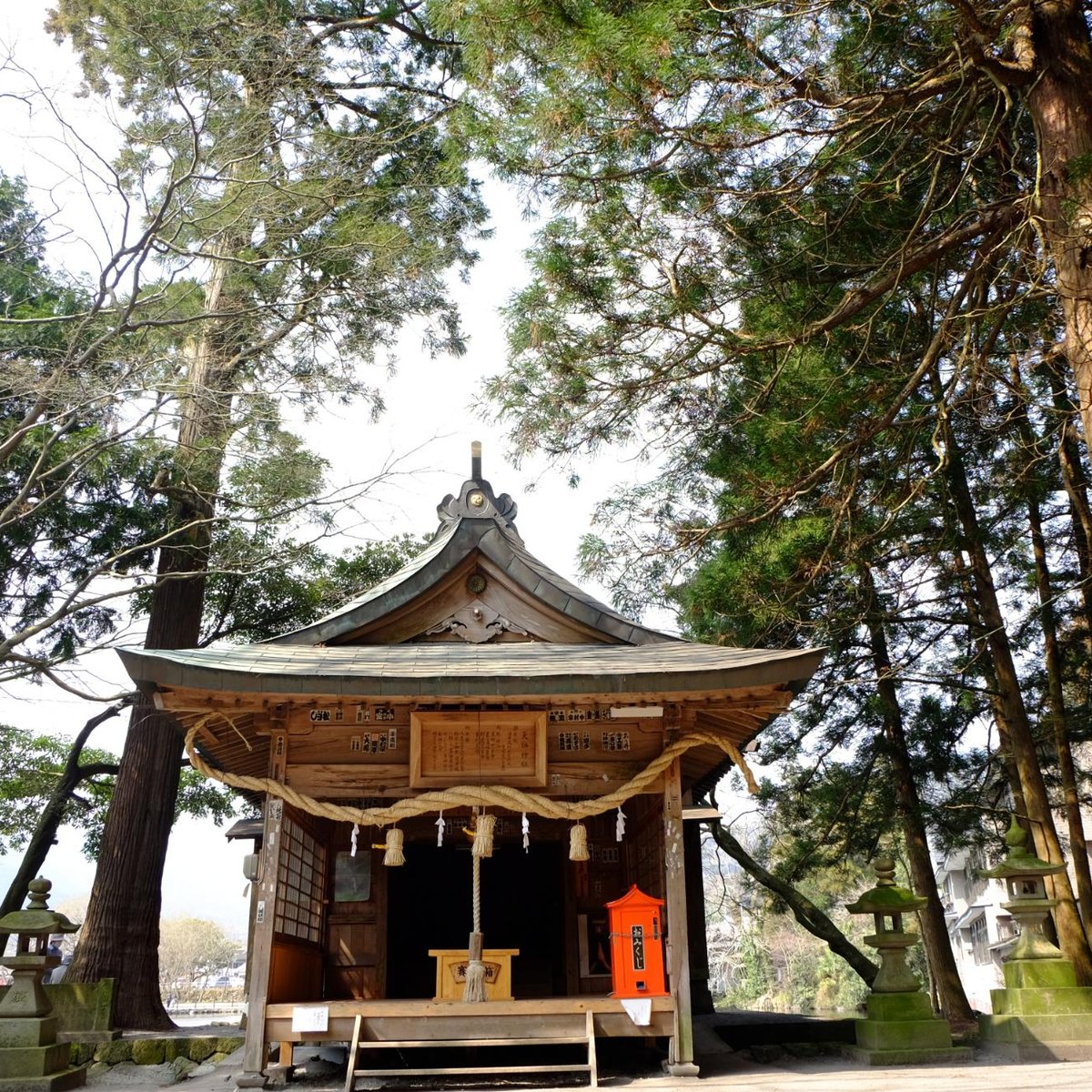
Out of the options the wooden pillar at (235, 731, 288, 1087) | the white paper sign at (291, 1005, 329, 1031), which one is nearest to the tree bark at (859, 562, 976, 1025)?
the wooden pillar at (235, 731, 288, 1087)

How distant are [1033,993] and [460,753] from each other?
527 cm

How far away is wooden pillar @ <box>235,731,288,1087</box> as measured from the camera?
7055mm

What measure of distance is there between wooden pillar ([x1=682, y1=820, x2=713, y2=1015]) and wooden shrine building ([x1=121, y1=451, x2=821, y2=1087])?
2.30 metres

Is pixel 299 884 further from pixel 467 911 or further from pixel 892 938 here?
pixel 892 938

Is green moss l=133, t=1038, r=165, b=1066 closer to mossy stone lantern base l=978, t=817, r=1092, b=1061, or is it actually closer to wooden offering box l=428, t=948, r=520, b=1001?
wooden offering box l=428, t=948, r=520, b=1001

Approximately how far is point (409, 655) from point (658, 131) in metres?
4.59

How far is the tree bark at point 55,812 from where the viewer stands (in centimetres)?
1462

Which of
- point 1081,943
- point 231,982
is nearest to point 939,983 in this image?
point 1081,943

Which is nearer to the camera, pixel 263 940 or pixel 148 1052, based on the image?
pixel 263 940

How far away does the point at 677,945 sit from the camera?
24.3 feet

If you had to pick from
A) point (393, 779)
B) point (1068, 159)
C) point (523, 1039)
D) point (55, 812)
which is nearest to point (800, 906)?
point (523, 1039)

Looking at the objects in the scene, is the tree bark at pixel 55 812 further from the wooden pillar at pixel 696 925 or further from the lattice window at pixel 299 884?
the wooden pillar at pixel 696 925

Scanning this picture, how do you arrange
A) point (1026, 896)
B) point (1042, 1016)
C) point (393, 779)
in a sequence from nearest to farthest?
point (393, 779)
point (1042, 1016)
point (1026, 896)

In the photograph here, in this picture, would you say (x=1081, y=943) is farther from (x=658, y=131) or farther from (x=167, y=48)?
(x=167, y=48)
